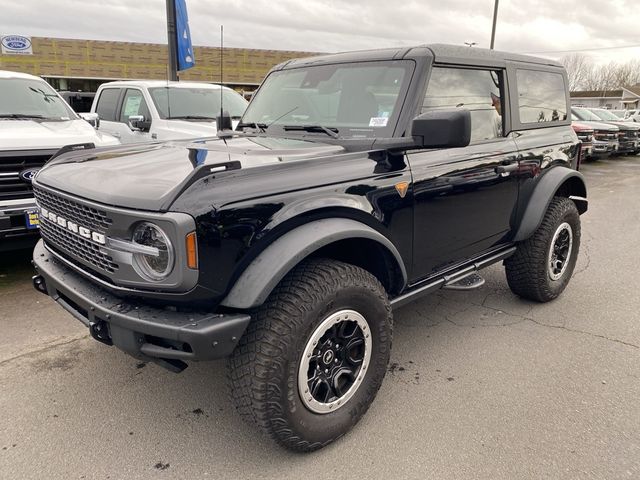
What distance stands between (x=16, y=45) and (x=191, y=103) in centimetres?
2910

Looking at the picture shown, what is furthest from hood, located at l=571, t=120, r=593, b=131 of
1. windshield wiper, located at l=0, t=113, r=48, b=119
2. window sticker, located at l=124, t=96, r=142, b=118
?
windshield wiper, located at l=0, t=113, r=48, b=119

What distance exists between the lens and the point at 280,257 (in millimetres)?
2246

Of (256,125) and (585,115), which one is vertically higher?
(585,115)

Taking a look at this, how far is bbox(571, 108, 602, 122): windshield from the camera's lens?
16531mm

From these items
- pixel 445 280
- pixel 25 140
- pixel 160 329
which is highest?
pixel 25 140

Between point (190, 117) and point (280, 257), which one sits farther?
point (190, 117)

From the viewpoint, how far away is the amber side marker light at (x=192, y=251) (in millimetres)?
2049

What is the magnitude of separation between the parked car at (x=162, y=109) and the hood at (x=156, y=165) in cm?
391

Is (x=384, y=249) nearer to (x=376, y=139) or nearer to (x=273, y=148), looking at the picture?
(x=376, y=139)

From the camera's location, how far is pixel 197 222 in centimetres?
207

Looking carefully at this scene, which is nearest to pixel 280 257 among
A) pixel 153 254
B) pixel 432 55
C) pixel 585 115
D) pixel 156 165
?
pixel 153 254

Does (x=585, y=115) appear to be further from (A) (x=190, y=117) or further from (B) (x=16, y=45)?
(B) (x=16, y=45)

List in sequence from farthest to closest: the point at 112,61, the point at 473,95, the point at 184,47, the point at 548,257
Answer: the point at 112,61 → the point at 184,47 → the point at 548,257 → the point at 473,95

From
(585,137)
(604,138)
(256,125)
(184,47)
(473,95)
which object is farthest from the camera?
(604,138)
